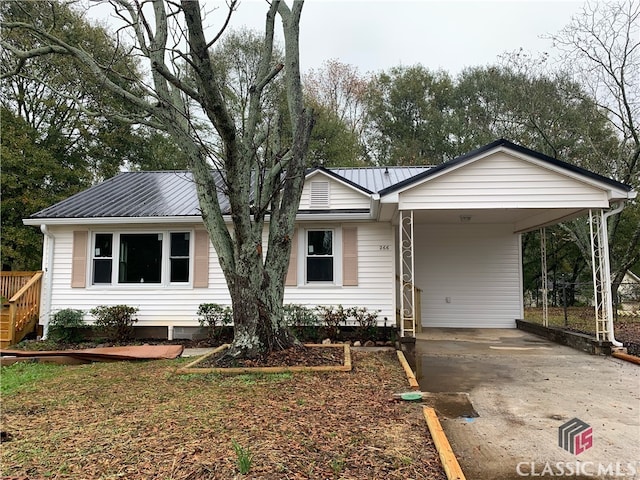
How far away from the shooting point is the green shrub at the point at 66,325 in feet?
31.4

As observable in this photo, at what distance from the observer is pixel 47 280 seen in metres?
9.91

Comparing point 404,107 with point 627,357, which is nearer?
point 627,357

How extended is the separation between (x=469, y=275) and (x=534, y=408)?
7106 millimetres

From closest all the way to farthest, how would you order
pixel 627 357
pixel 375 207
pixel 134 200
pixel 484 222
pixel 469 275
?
pixel 627 357, pixel 375 207, pixel 134 200, pixel 484 222, pixel 469 275

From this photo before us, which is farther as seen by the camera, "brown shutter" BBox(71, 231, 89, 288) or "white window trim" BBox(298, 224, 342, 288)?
"brown shutter" BBox(71, 231, 89, 288)

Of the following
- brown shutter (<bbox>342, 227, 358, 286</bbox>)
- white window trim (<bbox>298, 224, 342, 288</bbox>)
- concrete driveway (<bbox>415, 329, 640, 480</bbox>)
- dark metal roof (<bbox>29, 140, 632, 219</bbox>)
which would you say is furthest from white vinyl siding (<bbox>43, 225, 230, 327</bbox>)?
concrete driveway (<bbox>415, 329, 640, 480</bbox>)

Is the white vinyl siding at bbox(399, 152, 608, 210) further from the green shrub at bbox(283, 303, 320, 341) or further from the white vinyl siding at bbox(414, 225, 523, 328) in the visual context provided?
the white vinyl siding at bbox(414, 225, 523, 328)

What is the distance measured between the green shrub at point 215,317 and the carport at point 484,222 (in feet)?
13.3

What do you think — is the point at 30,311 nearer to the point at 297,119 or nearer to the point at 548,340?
the point at 297,119

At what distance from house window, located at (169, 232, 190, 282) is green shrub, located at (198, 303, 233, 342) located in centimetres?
103

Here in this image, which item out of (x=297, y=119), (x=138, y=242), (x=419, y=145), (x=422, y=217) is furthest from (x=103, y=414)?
(x=419, y=145)

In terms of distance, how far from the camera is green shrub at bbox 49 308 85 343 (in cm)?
956

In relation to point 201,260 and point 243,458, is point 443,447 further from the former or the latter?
point 201,260

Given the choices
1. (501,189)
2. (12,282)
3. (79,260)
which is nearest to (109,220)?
(79,260)
